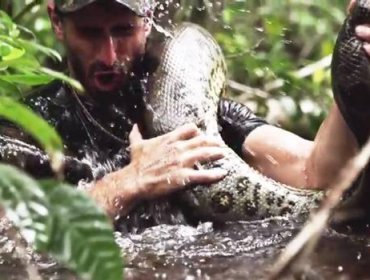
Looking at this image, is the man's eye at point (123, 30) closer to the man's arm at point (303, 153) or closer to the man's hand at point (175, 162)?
the man's hand at point (175, 162)

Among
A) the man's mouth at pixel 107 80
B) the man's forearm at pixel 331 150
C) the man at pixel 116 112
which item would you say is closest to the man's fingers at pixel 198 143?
the man at pixel 116 112

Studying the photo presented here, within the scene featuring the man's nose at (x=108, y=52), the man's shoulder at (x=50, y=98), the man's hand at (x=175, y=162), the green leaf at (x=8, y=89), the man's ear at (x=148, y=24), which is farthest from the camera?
→ the man's ear at (x=148, y=24)

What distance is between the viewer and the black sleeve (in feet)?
13.7

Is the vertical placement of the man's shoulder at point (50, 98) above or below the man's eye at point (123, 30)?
below

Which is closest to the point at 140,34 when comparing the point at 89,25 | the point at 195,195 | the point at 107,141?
the point at 89,25

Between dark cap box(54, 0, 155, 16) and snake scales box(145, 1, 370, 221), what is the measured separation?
0.72 feet

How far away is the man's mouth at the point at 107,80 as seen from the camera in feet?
12.3

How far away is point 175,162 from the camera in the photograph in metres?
3.22

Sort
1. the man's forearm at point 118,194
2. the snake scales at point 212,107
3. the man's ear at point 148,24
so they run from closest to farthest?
the snake scales at point 212,107
the man's forearm at point 118,194
the man's ear at point 148,24

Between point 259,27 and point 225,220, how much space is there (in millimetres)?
3447

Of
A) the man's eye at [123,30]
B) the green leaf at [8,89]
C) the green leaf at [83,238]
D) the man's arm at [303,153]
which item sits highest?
the green leaf at [83,238]

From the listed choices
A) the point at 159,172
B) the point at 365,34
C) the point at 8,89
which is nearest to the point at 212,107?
the point at 159,172

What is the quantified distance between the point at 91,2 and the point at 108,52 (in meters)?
0.24

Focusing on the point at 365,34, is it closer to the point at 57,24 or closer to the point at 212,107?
the point at 212,107
